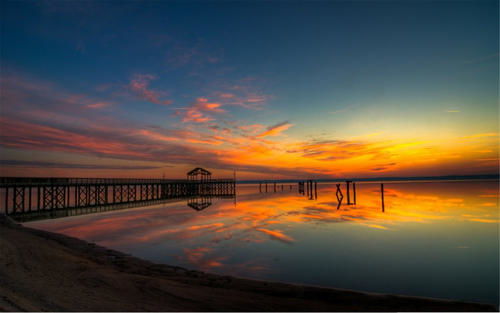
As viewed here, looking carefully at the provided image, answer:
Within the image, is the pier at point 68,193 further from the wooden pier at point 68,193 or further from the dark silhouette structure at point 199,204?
the dark silhouette structure at point 199,204

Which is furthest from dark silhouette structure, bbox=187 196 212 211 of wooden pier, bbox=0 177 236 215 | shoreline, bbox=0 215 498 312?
shoreline, bbox=0 215 498 312

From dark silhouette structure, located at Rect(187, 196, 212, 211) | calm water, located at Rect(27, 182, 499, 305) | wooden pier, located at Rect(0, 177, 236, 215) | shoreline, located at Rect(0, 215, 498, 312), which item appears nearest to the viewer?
shoreline, located at Rect(0, 215, 498, 312)

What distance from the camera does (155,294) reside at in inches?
313

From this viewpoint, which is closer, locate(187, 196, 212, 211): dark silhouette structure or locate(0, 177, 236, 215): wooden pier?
locate(0, 177, 236, 215): wooden pier

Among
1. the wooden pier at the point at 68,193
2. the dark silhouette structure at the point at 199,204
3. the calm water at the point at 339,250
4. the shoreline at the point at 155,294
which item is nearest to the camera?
the shoreline at the point at 155,294

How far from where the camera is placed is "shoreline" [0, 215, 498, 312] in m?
6.97

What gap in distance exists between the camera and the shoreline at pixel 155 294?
6.97 meters

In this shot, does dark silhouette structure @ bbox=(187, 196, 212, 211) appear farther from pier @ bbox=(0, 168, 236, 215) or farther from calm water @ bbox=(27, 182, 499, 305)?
calm water @ bbox=(27, 182, 499, 305)

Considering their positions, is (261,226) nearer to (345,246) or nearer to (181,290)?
(345,246)

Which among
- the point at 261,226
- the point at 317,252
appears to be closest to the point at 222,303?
the point at 317,252

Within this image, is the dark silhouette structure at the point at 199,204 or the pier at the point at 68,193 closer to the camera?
the pier at the point at 68,193

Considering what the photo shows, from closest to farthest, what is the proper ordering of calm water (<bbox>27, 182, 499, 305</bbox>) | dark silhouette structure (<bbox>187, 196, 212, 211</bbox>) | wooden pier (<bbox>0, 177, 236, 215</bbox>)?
1. calm water (<bbox>27, 182, 499, 305</bbox>)
2. wooden pier (<bbox>0, 177, 236, 215</bbox>)
3. dark silhouette structure (<bbox>187, 196, 212, 211</bbox>)

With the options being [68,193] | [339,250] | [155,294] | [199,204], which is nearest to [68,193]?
[68,193]

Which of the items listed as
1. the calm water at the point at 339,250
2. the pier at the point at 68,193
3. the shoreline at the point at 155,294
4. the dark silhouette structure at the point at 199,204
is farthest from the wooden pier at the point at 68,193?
the shoreline at the point at 155,294
